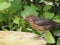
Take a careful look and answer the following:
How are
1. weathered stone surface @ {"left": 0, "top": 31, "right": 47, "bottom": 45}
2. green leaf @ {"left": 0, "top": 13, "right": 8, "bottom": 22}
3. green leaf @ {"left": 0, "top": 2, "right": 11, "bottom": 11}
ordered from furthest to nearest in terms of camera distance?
green leaf @ {"left": 0, "top": 13, "right": 8, "bottom": 22} → green leaf @ {"left": 0, "top": 2, "right": 11, "bottom": 11} → weathered stone surface @ {"left": 0, "top": 31, "right": 47, "bottom": 45}

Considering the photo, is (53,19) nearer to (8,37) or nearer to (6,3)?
(6,3)

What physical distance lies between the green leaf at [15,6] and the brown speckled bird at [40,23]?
152mm

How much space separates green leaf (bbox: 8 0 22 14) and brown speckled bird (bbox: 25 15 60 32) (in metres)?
0.15

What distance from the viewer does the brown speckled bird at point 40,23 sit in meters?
3.10

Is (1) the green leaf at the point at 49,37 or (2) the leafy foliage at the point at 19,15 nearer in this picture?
(1) the green leaf at the point at 49,37

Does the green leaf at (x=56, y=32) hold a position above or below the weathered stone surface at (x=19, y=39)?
below

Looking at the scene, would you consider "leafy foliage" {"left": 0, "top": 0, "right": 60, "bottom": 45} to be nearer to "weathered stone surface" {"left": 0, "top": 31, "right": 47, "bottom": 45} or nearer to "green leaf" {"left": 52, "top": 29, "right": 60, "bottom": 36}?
"green leaf" {"left": 52, "top": 29, "right": 60, "bottom": 36}

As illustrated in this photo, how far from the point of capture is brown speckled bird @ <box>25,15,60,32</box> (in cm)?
310

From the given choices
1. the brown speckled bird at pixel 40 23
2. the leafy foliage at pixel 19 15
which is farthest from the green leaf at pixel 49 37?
the brown speckled bird at pixel 40 23

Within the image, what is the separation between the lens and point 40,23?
317 cm

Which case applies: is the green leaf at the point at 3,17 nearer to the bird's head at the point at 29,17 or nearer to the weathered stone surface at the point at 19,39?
the bird's head at the point at 29,17

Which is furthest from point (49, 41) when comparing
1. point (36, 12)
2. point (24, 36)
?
point (36, 12)

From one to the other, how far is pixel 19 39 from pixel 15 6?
74cm

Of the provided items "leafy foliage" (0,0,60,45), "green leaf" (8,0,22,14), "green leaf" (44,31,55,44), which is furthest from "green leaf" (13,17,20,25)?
"green leaf" (44,31,55,44)
